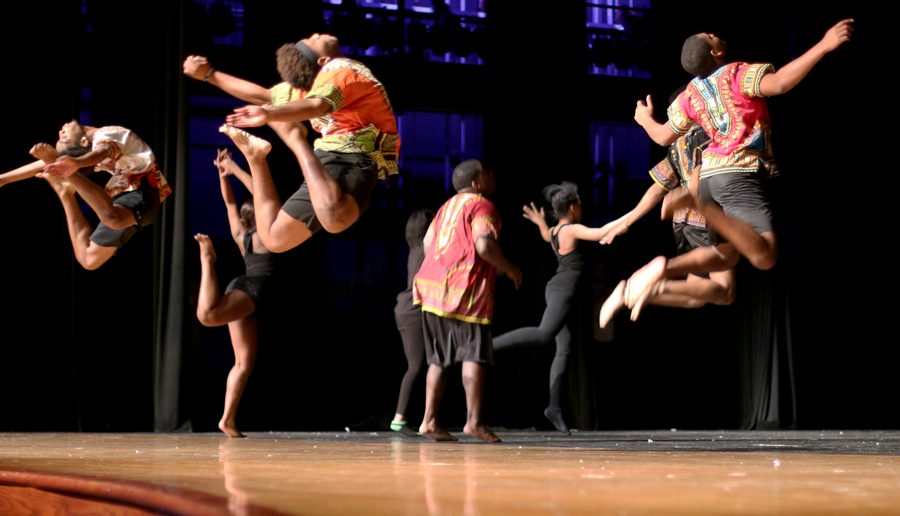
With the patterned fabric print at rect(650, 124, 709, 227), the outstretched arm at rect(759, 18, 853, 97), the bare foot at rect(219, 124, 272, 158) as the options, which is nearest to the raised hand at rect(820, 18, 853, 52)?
the outstretched arm at rect(759, 18, 853, 97)

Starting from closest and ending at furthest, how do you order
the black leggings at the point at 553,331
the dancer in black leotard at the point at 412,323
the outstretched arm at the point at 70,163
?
the outstretched arm at the point at 70,163
the dancer in black leotard at the point at 412,323
the black leggings at the point at 553,331

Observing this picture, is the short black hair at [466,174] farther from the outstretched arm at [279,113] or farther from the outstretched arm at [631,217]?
the outstretched arm at [279,113]

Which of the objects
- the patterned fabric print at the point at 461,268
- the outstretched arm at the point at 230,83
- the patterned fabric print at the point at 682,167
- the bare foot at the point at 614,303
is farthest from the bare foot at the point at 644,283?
the outstretched arm at the point at 230,83

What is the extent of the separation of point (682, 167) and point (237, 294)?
2.05m

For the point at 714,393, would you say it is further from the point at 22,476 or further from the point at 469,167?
the point at 22,476

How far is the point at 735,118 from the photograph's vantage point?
3.93 metres

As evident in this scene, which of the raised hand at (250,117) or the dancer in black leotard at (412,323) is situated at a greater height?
the raised hand at (250,117)

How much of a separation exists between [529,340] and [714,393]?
9.54ft

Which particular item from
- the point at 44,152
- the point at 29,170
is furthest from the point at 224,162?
the point at 29,170

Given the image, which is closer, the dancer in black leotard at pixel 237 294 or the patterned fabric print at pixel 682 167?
the patterned fabric print at pixel 682 167

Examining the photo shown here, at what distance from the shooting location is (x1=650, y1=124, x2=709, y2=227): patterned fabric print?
13.9ft

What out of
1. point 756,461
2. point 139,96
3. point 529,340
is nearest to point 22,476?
point 756,461

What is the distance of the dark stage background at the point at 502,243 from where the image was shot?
6402 millimetres

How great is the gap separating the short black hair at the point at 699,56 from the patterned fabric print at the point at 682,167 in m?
0.21
